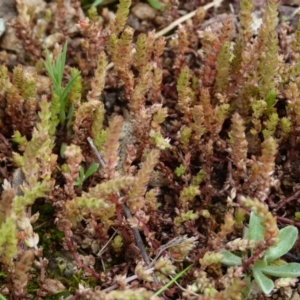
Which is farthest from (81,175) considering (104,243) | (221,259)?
(221,259)

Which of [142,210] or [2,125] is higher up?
[2,125]

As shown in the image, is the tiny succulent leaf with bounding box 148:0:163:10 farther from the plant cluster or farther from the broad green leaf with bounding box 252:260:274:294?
the broad green leaf with bounding box 252:260:274:294

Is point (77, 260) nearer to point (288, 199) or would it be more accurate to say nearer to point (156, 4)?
point (288, 199)

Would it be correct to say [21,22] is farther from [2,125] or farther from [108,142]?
[108,142]

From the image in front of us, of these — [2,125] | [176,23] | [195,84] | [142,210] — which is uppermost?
[176,23]

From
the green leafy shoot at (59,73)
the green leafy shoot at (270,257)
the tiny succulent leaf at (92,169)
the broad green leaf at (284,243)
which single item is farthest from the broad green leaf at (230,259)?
the green leafy shoot at (59,73)

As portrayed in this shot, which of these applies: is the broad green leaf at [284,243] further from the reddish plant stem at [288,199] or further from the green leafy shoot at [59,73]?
the green leafy shoot at [59,73]

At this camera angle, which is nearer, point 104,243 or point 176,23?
point 104,243

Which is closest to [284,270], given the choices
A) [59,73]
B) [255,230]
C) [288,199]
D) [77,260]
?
[255,230]
